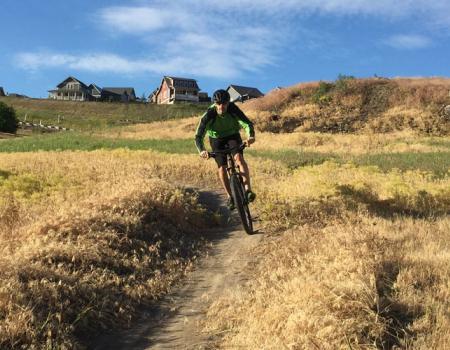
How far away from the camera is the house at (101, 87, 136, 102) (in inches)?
5069

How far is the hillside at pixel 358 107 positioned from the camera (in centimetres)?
3916

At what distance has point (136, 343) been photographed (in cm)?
560

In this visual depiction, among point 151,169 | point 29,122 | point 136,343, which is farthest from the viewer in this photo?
point 29,122

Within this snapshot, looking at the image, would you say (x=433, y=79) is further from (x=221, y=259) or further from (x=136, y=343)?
(x=136, y=343)

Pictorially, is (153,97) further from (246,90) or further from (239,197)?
(239,197)

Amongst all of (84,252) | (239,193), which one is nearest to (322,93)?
(239,193)

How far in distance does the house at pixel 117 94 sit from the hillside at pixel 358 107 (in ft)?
280

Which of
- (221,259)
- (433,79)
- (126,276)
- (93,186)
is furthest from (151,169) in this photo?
(433,79)

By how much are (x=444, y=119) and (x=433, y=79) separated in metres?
10.4

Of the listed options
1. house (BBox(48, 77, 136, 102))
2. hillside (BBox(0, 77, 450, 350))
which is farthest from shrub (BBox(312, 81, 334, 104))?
house (BBox(48, 77, 136, 102))

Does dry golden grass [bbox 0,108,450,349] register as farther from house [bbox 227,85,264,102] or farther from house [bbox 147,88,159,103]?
house [bbox 147,88,159,103]

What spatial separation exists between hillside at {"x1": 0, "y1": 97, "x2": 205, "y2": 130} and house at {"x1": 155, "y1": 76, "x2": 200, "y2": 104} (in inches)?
846

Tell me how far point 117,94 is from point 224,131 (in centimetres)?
12612

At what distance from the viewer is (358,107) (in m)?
43.4
